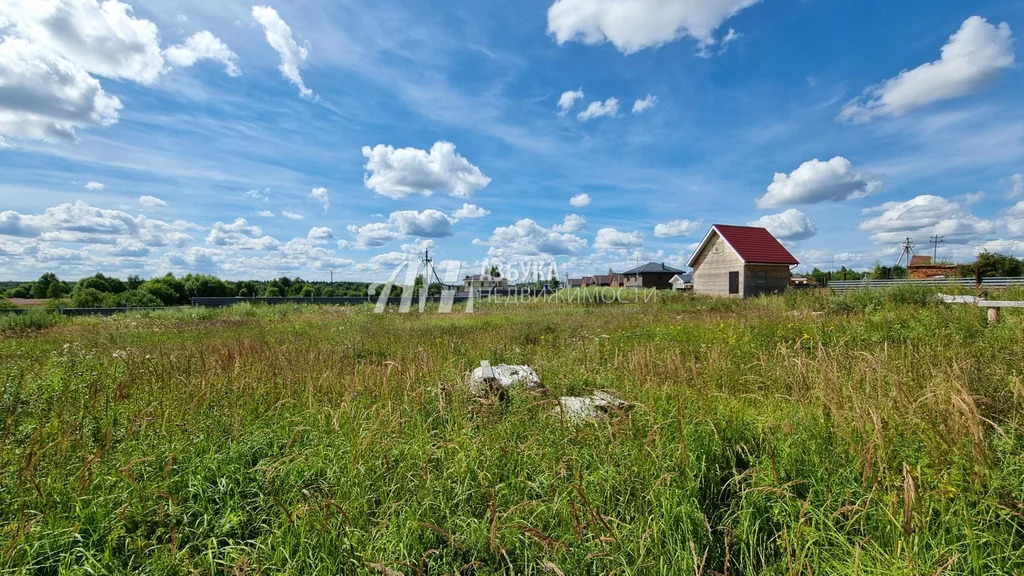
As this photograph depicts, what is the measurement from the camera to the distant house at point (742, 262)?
2364 centimetres

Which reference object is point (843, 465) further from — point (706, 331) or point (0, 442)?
point (706, 331)

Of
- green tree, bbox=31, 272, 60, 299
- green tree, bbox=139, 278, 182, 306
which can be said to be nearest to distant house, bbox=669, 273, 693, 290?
green tree, bbox=139, 278, 182, 306

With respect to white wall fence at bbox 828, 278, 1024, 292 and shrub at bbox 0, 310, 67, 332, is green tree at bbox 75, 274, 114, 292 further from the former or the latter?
white wall fence at bbox 828, 278, 1024, 292

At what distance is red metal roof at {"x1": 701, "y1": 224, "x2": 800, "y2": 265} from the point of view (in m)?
23.9

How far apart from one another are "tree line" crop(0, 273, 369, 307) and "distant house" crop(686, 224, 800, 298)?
1132 inches

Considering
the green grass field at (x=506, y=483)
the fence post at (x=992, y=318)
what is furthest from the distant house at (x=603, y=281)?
the green grass field at (x=506, y=483)

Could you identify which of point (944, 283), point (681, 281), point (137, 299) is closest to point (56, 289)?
point (137, 299)

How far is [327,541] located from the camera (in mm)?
1912

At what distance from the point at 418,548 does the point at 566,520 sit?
30.3 inches

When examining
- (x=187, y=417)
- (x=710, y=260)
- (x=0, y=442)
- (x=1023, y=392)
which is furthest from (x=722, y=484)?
(x=710, y=260)

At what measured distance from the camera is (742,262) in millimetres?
23578

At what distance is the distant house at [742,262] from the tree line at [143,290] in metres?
28.7

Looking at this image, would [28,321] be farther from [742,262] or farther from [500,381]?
[742,262]

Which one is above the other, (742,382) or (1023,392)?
(1023,392)
